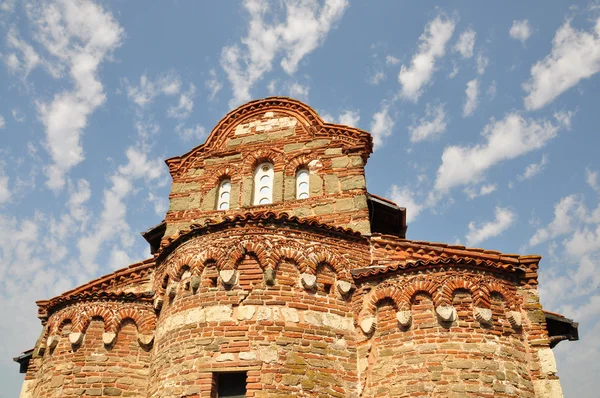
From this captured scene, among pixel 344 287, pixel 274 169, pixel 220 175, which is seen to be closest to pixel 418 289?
pixel 344 287

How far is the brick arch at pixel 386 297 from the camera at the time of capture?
9.19 m

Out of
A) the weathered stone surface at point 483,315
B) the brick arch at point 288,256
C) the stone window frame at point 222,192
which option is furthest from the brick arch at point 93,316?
the weathered stone surface at point 483,315

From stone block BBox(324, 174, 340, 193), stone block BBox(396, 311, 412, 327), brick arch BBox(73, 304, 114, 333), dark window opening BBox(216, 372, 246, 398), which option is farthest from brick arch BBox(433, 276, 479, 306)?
brick arch BBox(73, 304, 114, 333)

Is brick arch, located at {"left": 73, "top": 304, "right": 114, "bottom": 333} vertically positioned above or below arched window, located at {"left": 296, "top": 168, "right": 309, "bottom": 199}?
below

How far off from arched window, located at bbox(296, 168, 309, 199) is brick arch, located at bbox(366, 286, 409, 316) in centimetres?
349

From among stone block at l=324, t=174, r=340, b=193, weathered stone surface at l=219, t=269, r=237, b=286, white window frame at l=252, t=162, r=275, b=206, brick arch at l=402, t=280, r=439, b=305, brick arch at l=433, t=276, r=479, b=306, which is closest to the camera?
brick arch at l=433, t=276, r=479, b=306

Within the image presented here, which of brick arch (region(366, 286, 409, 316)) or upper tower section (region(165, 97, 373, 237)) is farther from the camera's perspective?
upper tower section (region(165, 97, 373, 237))

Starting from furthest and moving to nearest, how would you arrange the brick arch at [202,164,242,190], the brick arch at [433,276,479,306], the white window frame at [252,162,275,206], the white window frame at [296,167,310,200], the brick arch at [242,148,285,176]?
the brick arch at [202,164,242,190], the brick arch at [242,148,285,176], the white window frame at [252,162,275,206], the white window frame at [296,167,310,200], the brick arch at [433,276,479,306]

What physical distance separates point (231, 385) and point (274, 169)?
226 inches

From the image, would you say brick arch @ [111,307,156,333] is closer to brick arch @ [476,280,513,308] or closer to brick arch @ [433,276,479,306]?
brick arch @ [433,276,479,306]

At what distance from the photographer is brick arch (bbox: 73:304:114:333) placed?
34.0 feet

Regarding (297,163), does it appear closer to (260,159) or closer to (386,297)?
(260,159)

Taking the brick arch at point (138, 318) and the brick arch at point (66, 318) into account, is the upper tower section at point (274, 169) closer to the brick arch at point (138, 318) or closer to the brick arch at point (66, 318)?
the brick arch at point (138, 318)

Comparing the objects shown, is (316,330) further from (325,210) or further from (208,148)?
(208,148)
